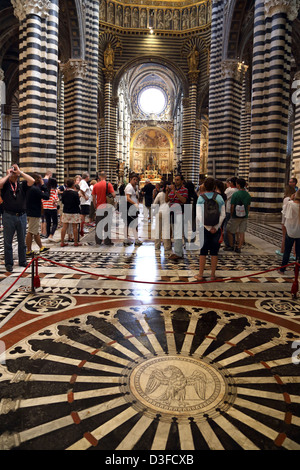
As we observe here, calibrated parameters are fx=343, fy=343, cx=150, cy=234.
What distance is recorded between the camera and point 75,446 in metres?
2.08

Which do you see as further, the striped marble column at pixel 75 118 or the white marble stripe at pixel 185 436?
the striped marble column at pixel 75 118

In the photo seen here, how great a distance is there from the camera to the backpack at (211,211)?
18.1ft

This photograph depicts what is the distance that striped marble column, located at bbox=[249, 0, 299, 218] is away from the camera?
12703mm

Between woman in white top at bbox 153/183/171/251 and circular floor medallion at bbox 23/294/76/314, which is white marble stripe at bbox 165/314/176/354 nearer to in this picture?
circular floor medallion at bbox 23/294/76/314

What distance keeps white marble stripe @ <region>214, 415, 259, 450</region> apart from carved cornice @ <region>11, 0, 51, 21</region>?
13438 mm

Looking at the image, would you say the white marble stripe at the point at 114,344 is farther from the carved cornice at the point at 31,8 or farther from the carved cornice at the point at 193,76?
the carved cornice at the point at 193,76

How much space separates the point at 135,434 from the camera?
7.20 feet

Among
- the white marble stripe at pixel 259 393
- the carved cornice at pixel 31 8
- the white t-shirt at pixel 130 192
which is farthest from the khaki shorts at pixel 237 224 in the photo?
the carved cornice at pixel 31 8

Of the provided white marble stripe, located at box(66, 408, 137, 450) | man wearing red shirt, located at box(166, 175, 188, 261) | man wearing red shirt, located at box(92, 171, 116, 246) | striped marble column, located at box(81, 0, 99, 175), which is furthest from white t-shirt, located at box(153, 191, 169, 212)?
striped marble column, located at box(81, 0, 99, 175)

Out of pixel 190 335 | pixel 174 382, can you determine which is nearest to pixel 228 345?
pixel 190 335

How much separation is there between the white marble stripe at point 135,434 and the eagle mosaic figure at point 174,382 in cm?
28

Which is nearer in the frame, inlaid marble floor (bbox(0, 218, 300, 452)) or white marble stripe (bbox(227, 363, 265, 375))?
inlaid marble floor (bbox(0, 218, 300, 452))

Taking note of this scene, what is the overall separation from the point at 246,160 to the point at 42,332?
22372 millimetres

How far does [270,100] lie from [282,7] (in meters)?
3.24
